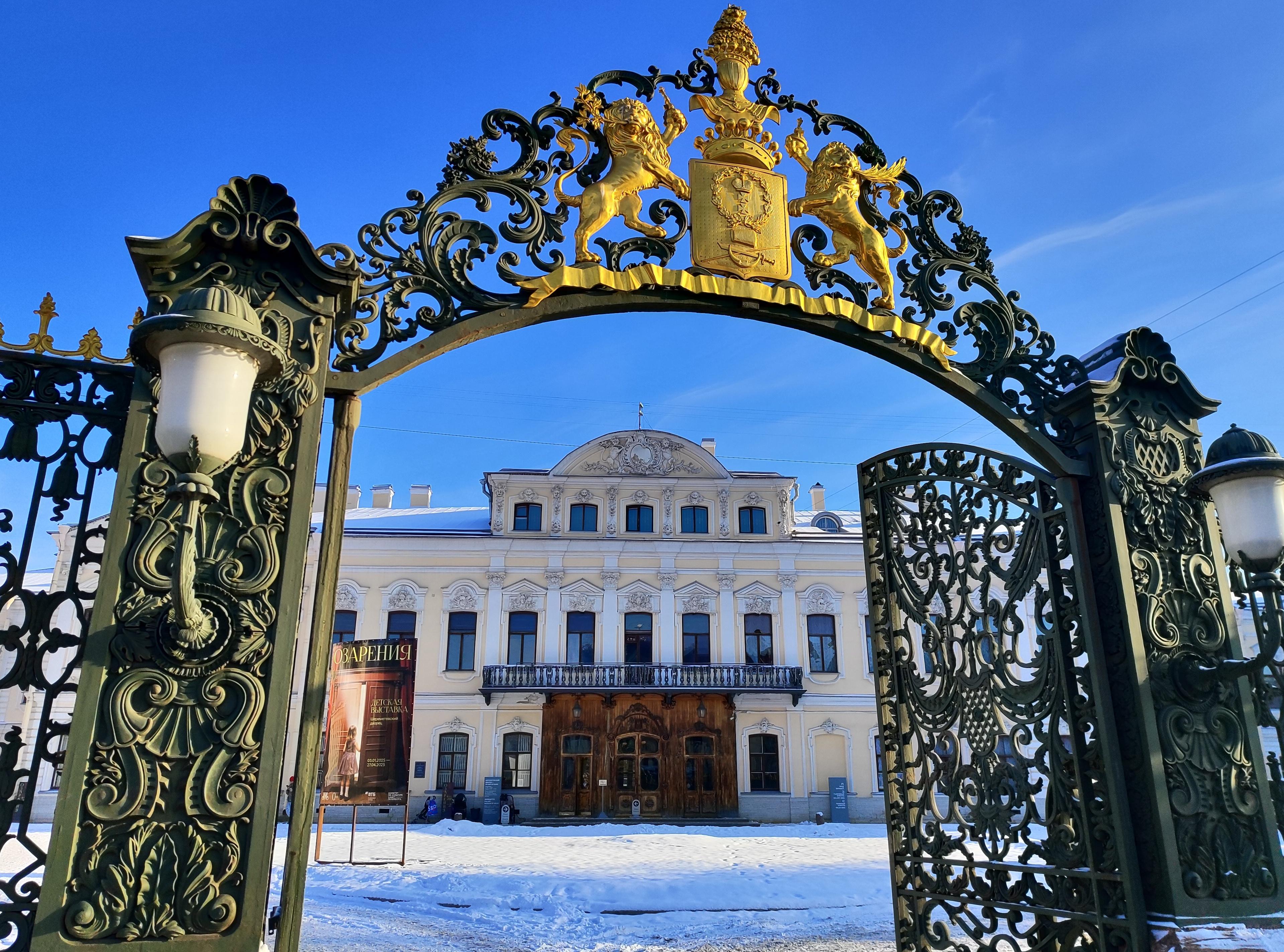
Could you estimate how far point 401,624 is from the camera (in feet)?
76.1

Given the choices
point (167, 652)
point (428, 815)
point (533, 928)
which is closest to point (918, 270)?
point (167, 652)

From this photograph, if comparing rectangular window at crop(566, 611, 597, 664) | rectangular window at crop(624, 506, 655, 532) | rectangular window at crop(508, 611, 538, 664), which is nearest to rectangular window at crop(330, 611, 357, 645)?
rectangular window at crop(508, 611, 538, 664)

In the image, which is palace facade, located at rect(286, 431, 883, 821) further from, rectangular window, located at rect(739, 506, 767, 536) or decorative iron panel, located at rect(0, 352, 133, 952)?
decorative iron panel, located at rect(0, 352, 133, 952)

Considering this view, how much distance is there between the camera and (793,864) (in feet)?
43.3

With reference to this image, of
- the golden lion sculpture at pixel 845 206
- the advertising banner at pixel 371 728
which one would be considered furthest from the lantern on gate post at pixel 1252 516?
the advertising banner at pixel 371 728

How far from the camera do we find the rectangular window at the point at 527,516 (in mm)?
24125

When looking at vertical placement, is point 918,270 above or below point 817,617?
below

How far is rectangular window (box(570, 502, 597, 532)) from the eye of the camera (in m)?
24.2

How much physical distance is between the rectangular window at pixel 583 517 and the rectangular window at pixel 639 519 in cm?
78

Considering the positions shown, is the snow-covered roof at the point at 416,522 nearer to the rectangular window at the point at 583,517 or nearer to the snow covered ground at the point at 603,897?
the rectangular window at the point at 583,517

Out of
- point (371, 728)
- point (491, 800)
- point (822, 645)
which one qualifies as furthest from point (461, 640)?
point (371, 728)

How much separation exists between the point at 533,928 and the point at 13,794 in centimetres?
→ 614

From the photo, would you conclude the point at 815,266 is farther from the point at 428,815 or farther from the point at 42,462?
the point at 428,815

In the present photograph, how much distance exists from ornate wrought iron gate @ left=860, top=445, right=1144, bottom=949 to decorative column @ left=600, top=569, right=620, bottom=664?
18324 millimetres
